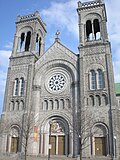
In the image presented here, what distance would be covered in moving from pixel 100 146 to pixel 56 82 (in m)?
12.3

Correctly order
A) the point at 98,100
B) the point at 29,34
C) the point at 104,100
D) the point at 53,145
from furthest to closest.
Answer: the point at 29,34 → the point at 53,145 → the point at 98,100 → the point at 104,100

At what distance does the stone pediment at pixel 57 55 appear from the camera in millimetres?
33562

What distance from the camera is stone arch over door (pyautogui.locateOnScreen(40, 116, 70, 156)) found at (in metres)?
29.2

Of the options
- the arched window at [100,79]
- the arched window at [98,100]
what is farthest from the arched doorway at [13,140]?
the arched window at [100,79]

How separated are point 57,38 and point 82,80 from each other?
1037 centimetres

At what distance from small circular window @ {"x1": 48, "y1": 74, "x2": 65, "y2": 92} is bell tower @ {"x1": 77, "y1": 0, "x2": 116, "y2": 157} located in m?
3.80

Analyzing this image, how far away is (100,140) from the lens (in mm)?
26969

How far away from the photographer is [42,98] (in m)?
32.7

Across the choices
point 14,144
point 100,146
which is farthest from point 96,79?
point 14,144

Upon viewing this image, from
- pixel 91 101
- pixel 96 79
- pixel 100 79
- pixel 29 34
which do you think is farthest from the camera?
pixel 29 34

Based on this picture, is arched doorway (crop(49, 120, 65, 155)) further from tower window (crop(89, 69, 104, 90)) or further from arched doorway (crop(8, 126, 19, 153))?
tower window (crop(89, 69, 104, 90))

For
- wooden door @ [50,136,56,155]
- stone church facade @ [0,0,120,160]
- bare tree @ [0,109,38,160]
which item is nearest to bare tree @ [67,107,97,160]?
stone church facade @ [0,0,120,160]

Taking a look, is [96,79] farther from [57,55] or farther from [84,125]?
[57,55]

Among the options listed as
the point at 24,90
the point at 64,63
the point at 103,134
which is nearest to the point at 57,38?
the point at 64,63
